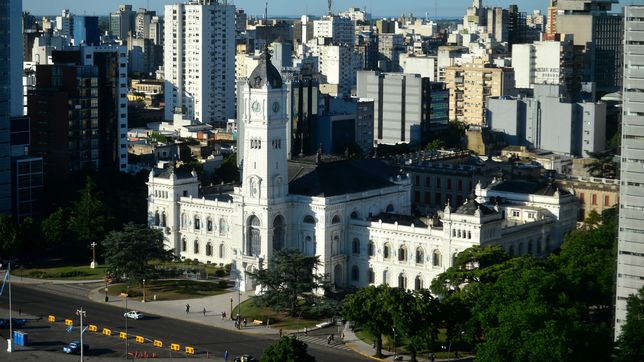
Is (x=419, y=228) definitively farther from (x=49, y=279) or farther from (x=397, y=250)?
(x=49, y=279)

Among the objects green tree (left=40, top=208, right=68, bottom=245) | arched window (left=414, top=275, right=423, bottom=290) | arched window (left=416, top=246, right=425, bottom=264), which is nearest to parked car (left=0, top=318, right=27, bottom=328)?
green tree (left=40, top=208, right=68, bottom=245)

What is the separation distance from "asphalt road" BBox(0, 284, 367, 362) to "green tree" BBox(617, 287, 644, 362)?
20.1 meters

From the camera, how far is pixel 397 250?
383 feet

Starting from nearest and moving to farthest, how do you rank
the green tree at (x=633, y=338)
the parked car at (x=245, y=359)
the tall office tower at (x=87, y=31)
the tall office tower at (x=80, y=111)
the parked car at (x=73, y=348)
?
the green tree at (x=633, y=338) → the parked car at (x=245, y=359) → the parked car at (x=73, y=348) → the tall office tower at (x=80, y=111) → the tall office tower at (x=87, y=31)

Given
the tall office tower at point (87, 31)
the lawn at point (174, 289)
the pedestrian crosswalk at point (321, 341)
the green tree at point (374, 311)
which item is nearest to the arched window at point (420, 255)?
the pedestrian crosswalk at point (321, 341)

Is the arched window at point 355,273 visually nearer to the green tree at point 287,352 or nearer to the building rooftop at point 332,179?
the building rooftop at point 332,179

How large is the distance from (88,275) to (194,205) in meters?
12.8

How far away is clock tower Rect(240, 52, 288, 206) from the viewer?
117625mm

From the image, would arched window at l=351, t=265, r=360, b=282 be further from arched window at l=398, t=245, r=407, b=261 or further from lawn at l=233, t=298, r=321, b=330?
lawn at l=233, t=298, r=321, b=330

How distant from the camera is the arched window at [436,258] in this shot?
114 meters

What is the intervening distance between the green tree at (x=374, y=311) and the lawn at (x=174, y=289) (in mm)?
22087

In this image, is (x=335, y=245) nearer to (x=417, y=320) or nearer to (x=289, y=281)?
(x=289, y=281)

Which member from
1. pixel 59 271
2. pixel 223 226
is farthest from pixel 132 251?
pixel 223 226

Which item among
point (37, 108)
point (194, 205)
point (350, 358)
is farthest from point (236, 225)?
point (37, 108)
